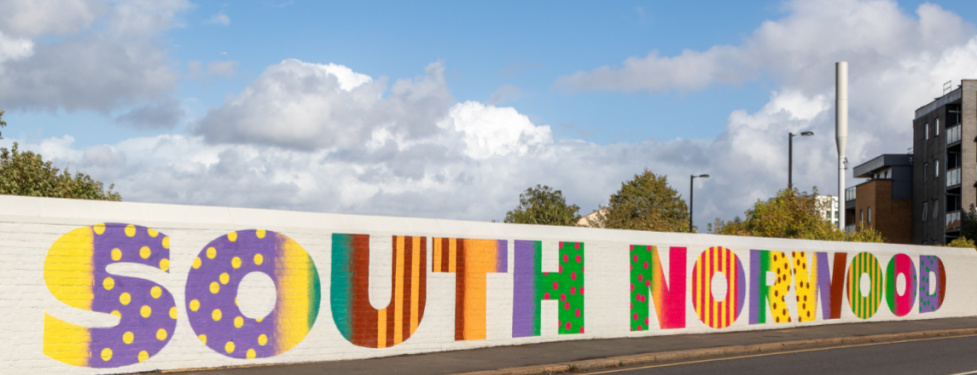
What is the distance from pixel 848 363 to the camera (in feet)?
45.3

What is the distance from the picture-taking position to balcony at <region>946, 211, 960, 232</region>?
158 feet

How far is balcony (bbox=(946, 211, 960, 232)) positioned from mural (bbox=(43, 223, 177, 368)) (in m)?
49.7

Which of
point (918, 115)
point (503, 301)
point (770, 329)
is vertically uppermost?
point (918, 115)

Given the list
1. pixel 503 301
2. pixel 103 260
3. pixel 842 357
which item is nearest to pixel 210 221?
pixel 103 260

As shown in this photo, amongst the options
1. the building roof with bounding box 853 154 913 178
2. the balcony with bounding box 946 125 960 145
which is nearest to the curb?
the balcony with bounding box 946 125 960 145

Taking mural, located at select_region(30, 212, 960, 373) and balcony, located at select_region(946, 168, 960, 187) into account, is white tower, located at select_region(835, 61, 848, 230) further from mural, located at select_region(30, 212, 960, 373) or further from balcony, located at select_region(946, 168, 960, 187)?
balcony, located at select_region(946, 168, 960, 187)

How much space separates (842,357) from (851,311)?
27.7 feet

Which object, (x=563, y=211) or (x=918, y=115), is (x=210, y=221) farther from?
(x=918, y=115)

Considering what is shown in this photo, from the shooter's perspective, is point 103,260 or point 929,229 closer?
point 103,260

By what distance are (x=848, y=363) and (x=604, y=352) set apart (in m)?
4.32

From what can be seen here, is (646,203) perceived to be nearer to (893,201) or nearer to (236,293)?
(893,201)

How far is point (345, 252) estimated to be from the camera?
13352 mm

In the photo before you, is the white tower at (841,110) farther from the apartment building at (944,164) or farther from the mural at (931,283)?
the apartment building at (944,164)

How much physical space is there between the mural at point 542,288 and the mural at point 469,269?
1.96 ft
